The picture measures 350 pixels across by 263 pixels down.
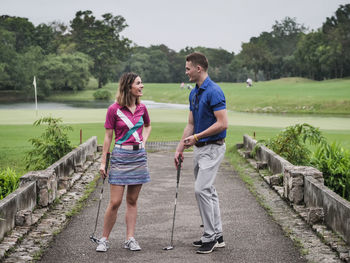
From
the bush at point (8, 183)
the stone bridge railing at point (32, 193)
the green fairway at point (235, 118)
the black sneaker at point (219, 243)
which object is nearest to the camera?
the black sneaker at point (219, 243)

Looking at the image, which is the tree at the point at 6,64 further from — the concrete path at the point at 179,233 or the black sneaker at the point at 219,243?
the black sneaker at the point at 219,243

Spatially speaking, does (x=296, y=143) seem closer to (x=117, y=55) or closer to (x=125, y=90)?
(x=125, y=90)

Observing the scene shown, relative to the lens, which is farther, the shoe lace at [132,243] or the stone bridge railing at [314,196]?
the stone bridge railing at [314,196]

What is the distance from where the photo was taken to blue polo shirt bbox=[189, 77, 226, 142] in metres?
5.34

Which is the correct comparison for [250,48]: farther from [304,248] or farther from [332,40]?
[304,248]

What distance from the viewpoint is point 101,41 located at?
344ft

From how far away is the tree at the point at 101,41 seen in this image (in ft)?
342

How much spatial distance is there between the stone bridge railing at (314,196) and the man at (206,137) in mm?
1395

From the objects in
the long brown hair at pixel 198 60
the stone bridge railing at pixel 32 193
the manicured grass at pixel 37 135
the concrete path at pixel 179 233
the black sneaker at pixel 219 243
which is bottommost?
the manicured grass at pixel 37 135

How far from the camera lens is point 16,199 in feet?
20.4

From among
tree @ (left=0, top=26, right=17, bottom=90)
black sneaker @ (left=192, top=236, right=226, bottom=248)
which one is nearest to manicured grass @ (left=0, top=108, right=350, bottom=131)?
black sneaker @ (left=192, top=236, right=226, bottom=248)

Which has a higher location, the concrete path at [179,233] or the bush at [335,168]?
the bush at [335,168]

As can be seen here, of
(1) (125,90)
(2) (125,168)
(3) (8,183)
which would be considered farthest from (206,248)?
(3) (8,183)

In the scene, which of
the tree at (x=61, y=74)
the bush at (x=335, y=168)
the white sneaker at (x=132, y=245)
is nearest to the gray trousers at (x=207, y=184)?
the white sneaker at (x=132, y=245)
